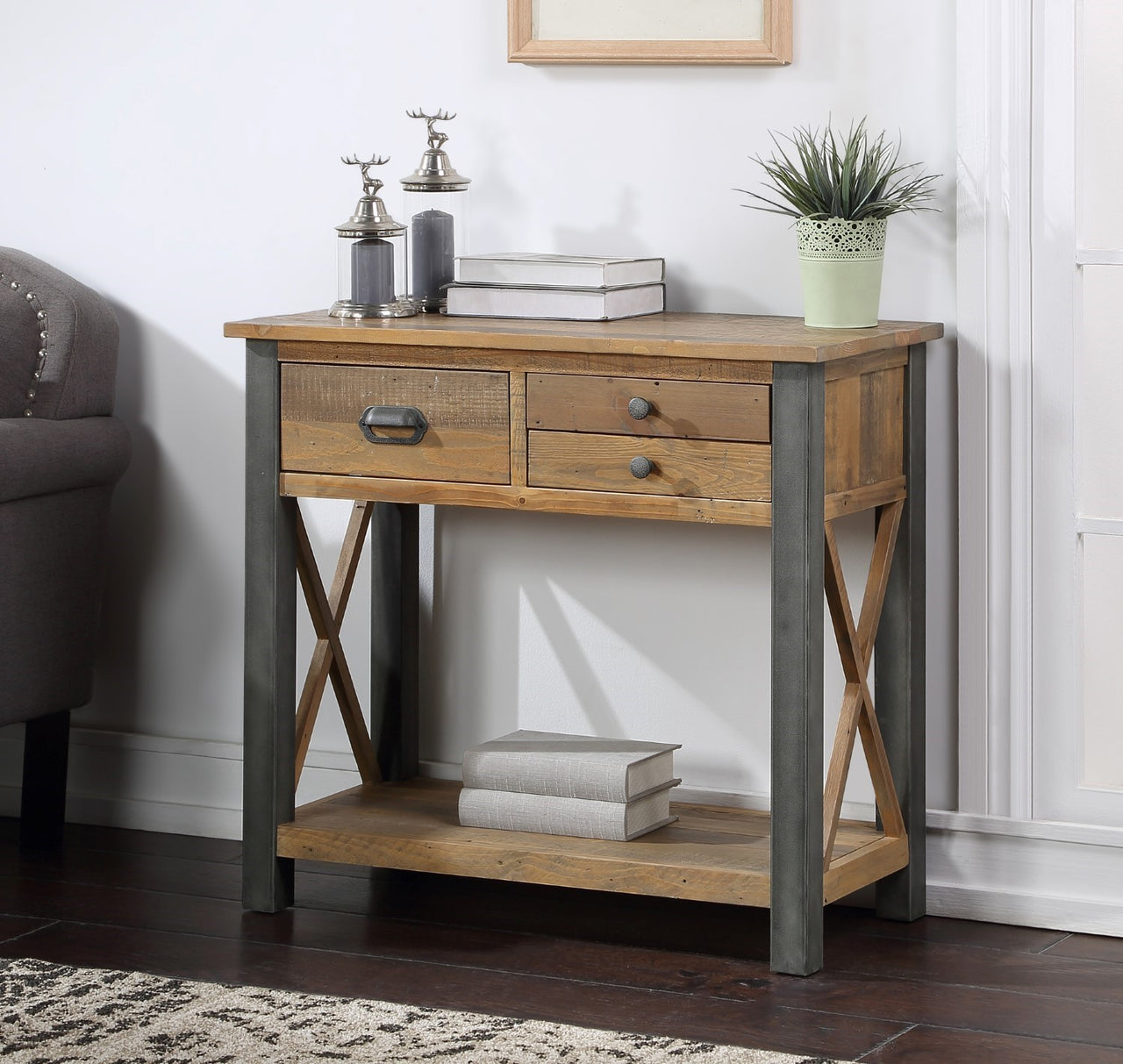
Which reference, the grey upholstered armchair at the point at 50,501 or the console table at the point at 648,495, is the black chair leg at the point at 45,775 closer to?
the grey upholstered armchair at the point at 50,501

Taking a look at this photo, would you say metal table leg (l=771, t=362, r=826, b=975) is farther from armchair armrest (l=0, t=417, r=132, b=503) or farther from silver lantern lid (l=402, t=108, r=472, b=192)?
armchair armrest (l=0, t=417, r=132, b=503)

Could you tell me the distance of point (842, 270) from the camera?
7.89ft

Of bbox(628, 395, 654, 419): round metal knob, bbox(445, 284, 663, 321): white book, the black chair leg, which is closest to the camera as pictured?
bbox(628, 395, 654, 419): round metal knob

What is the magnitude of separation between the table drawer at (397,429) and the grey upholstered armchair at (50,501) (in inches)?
20.2

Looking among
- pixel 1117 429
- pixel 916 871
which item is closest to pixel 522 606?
pixel 916 871

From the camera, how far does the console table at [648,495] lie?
229 cm

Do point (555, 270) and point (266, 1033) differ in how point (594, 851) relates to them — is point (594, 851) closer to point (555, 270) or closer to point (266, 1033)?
point (266, 1033)

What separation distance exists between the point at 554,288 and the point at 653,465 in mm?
353

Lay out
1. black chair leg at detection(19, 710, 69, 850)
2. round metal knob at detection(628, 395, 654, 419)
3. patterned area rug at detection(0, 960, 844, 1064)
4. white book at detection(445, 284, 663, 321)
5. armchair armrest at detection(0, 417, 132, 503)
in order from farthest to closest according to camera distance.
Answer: black chair leg at detection(19, 710, 69, 850) < armchair armrest at detection(0, 417, 132, 503) < white book at detection(445, 284, 663, 321) < round metal knob at detection(628, 395, 654, 419) < patterned area rug at detection(0, 960, 844, 1064)

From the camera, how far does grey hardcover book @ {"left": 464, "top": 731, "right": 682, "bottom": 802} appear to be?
8.27 ft

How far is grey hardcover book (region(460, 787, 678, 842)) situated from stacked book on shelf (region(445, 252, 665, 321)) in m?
0.66

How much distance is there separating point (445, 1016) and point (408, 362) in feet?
2.74

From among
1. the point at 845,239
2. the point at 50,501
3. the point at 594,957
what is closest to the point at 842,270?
the point at 845,239

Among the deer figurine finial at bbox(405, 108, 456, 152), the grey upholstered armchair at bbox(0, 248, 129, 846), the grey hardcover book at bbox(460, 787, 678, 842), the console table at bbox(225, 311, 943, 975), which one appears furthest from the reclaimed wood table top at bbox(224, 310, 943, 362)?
the grey hardcover book at bbox(460, 787, 678, 842)
